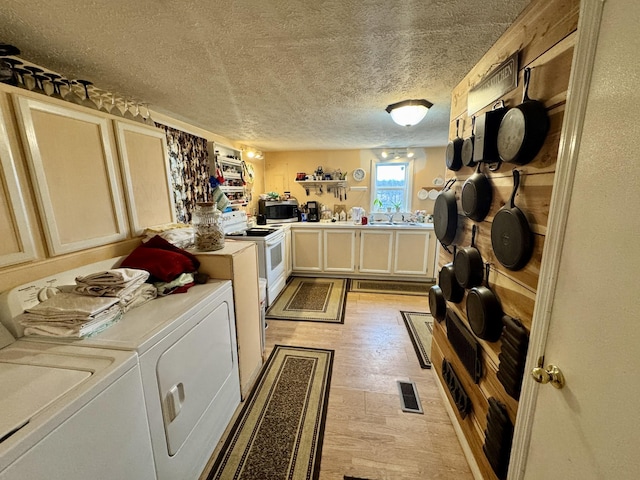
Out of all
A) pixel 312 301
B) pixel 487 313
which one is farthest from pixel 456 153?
pixel 312 301

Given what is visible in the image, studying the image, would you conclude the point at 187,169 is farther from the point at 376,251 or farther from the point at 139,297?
the point at 376,251

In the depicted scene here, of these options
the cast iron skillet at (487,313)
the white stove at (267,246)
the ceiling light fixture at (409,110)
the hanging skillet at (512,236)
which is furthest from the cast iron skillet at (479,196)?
the white stove at (267,246)

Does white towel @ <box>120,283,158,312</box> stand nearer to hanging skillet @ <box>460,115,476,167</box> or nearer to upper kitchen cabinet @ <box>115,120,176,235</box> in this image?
upper kitchen cabinet @ <box>115,120,176,235</box>

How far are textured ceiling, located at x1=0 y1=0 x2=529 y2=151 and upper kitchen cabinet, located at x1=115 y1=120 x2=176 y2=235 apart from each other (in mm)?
340

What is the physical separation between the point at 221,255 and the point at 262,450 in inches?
46.4

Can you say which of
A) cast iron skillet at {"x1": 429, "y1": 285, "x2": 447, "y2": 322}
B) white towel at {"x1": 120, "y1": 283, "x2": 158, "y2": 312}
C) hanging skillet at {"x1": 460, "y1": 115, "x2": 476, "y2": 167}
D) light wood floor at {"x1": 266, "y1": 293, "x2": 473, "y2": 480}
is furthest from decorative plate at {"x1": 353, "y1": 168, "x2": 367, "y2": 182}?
white towel at {"x1": 120, "y1": 283, "x2": 158, "y2": 312}

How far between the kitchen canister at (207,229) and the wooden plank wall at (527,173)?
1.59 meters

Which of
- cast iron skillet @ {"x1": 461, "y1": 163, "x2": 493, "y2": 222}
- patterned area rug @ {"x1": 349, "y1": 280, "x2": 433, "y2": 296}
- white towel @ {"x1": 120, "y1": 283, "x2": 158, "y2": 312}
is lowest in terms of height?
patterned area rug @ {"x1": 349, "y1": 280, "x2": 433, "y2": 296}

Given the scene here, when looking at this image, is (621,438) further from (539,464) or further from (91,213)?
(91,213)

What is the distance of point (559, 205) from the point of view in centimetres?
75

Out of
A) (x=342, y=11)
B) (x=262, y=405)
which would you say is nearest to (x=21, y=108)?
(x=342, y=11)

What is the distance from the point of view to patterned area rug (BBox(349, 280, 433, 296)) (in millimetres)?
3734

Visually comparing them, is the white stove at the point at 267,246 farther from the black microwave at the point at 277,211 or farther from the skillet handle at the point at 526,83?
the skillet handle at the point at 526,83

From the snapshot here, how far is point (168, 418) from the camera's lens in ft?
3.61
